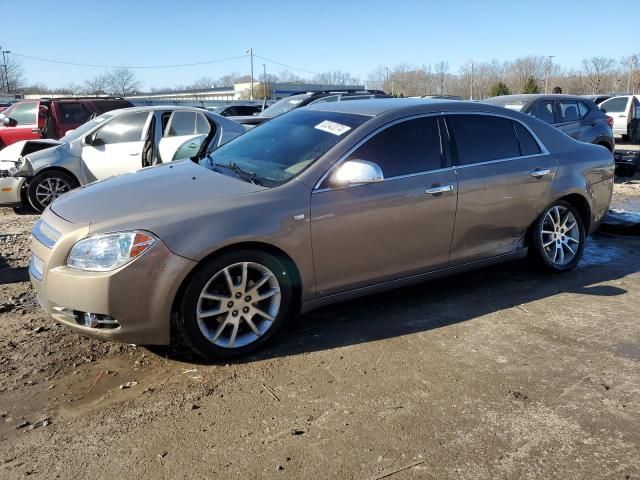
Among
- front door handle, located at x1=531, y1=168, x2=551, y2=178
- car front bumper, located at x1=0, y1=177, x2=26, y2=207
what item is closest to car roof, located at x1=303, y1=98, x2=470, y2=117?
front door handle, located at x1=531, y1=168, x2=551, y2=178

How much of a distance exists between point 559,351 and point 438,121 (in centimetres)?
195

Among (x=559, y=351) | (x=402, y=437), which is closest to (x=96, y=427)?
(x=402, y=437)

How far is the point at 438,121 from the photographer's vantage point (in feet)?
14.5

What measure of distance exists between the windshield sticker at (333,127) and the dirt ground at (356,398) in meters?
1.40

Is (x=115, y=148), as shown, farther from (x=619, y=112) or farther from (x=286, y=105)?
(x=619, y=112)

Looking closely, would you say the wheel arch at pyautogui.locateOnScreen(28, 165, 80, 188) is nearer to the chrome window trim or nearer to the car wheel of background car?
the car wheel of background car

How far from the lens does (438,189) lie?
13.9 ft

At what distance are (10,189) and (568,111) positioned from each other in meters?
9.79

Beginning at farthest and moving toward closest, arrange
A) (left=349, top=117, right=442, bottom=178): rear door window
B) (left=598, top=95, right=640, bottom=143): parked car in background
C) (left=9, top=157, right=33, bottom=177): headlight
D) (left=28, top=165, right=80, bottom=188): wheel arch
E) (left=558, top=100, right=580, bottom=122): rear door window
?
(left=598, top=95, right=640, bottom=143): parked car in background, (left=558, top=100, right=580, bottom=122): rear door window, (left=28, top=165, right=80, bottom=188): wheel arch, (left=9, top=157, right=33, bottom=177): headlight, (left=349, top=117, right=442, bottom=178): rear door window

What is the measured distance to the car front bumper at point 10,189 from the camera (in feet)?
26.2

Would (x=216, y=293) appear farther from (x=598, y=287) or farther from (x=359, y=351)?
(x=598, y=287)

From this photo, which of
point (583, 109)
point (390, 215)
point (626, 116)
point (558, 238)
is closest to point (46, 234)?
point (390, 215)

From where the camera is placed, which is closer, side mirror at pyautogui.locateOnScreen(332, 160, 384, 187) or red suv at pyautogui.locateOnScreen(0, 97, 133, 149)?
side mirror at pyautogui.locateOnScreen(332, 160, 384, 187)

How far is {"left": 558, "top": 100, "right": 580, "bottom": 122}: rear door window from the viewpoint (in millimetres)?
10555
